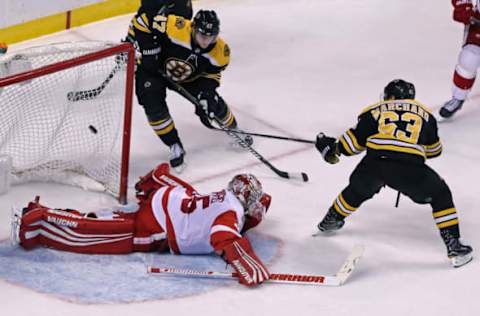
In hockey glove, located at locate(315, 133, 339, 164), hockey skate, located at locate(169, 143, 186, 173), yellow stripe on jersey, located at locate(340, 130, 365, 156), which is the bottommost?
hockey skate, located at locate(169, 143, 186, 173)

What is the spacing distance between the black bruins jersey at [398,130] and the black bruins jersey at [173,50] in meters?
A: 1.03

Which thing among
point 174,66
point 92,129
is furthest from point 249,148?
point 92,129

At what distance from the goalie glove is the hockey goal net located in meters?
0.80

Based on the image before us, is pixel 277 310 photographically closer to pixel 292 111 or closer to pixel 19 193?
pixel 19 193

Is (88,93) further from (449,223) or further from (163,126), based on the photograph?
(449,223)

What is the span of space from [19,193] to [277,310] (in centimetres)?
140

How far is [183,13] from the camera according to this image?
17.7ft

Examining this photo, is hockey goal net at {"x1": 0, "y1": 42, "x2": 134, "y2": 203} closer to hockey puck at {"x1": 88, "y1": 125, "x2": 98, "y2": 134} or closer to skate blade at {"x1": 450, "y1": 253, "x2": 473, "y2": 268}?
hockey puck at {"x1": 88, "y1": 125, "x2": 98, "y2": 134}

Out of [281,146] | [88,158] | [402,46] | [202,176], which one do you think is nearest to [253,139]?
[281,146]

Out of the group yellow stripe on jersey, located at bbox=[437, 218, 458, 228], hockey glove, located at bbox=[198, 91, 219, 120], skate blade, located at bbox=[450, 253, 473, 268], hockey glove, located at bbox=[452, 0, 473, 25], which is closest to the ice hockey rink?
skate blade, located at bbox=[450, 253, 473, 268]

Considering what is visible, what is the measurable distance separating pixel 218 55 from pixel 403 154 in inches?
47.3

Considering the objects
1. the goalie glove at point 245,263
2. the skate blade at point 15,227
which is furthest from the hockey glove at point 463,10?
the skate blade at point 15,227

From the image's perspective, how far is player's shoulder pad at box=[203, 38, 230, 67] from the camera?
15.3 feet

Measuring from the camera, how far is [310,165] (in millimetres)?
4883
